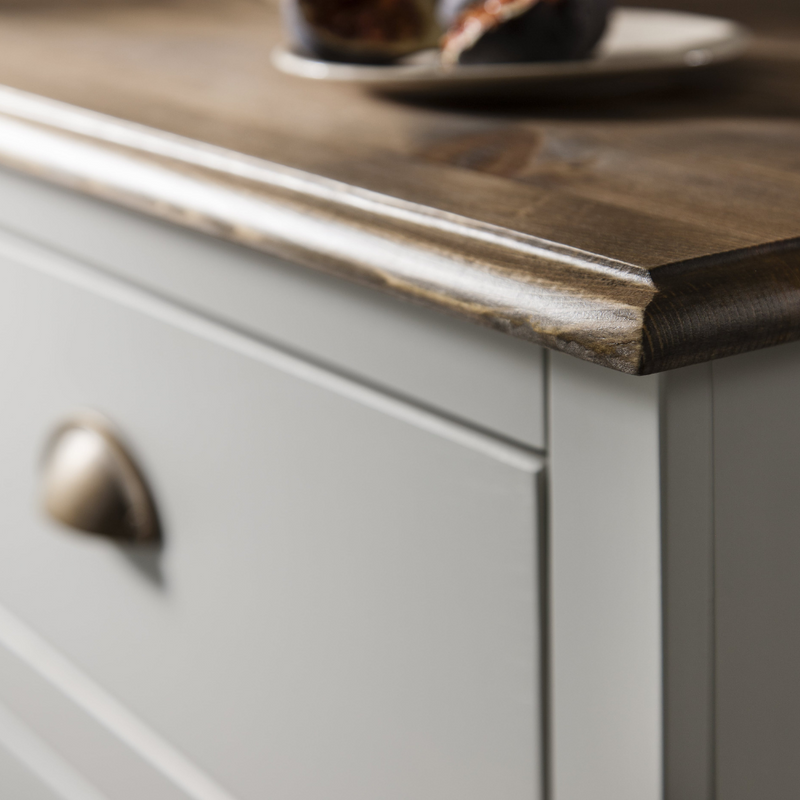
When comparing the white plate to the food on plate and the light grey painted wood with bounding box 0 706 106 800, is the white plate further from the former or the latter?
the light grey painted wood with bounding box 0 706 106 800

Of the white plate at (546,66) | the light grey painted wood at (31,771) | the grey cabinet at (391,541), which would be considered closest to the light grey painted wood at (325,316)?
the grey cabinet at (391,541)

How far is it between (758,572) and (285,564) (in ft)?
0.56

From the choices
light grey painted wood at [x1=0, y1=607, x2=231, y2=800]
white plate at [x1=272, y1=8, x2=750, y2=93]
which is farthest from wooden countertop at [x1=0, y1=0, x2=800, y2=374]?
light grey painted wood at [x1=0, y1=607, x2=231, y2=800]

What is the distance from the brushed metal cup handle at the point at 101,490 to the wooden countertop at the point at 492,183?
12 centimetres

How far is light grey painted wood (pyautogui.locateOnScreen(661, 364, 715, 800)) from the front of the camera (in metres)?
0.26

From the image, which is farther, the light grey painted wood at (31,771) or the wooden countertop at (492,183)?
the light grey painted wood at (31,771)

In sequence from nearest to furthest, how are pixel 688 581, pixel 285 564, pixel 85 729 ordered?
1. pixel 688 581
2. pixel 285 564
3. pixel 85 729

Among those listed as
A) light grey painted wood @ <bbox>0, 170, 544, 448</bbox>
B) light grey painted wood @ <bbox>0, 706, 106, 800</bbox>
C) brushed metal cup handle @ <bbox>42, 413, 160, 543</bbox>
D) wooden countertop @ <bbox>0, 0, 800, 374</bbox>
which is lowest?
light grey painted wood @ <bbox>0, 706, 106, 800</bbox>

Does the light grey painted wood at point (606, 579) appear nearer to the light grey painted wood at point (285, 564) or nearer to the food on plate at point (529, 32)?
the light grey painted wood at point (285, 564)

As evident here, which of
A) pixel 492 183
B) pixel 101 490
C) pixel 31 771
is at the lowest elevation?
pixel 31 771

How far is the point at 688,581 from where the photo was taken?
275mm

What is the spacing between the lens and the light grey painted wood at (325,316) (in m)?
0.30

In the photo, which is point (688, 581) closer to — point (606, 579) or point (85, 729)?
point (606, 579)

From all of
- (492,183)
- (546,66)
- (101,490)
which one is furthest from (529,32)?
(101,490)
